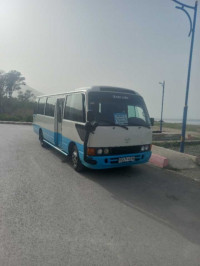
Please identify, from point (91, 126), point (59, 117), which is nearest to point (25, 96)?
point (59, 117)

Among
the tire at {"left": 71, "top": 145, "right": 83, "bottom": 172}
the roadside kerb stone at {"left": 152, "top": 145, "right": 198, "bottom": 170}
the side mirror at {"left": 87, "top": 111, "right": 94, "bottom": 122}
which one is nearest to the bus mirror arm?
the side mirror at {"left": 87, "top": 111, "right": 94, "bottom": 122}

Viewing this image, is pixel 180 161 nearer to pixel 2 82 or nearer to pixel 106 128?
pixel 106 128

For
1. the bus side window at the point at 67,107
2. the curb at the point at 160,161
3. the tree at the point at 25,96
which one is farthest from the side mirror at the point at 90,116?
the tree at the point at 25,96

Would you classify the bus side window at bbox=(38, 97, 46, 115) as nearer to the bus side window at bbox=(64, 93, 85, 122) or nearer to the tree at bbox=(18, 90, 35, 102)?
the bus side window at bbox=(64, 93, 85, 122)

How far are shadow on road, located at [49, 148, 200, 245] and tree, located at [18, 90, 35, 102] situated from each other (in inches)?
1573

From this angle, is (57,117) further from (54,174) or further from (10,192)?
(10,192)

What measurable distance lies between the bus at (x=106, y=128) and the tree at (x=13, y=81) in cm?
3985

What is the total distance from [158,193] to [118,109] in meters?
2.50

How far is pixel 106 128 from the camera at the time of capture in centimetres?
560

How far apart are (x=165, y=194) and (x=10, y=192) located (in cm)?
353

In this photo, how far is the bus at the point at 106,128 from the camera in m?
5.57

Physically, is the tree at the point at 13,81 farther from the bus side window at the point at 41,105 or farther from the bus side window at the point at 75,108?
the bus side window at the point at 75,108

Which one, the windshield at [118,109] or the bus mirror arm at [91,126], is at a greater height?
the windshield at [118,109]

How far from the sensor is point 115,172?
6453 mm
